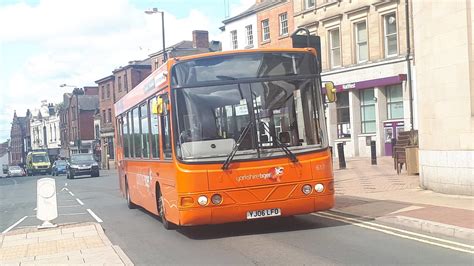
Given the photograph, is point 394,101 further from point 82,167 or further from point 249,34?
point 82,167

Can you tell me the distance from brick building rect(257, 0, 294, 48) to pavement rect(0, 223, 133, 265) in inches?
1145

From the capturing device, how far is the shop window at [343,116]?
3453 centimetres

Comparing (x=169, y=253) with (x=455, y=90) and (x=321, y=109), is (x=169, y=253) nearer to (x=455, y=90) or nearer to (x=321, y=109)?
(x=321, y=109)

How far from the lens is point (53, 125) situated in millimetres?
99312

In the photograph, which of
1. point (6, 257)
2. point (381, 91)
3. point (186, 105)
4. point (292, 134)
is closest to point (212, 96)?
point (186, 105)

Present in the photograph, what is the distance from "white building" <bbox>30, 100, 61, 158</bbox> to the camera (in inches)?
3821

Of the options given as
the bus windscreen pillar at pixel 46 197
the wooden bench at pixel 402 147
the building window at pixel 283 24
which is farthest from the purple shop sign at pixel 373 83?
the bus windscreen pillar at pixel 46 197

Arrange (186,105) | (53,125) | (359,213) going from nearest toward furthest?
(186,105) < (359,213) < (53,125)

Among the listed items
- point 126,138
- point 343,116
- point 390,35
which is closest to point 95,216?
point 126,138

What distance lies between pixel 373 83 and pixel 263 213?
23.6 meters

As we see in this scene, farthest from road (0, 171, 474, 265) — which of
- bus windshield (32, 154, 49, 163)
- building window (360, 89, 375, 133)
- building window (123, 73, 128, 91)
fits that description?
bus windshield (32, 154, 49, 163)

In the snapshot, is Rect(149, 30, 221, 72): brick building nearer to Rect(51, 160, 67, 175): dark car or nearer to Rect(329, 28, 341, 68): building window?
Rect(51, 160, 67, 175): dark car

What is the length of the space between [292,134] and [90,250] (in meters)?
3.75

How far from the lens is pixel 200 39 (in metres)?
59.0
